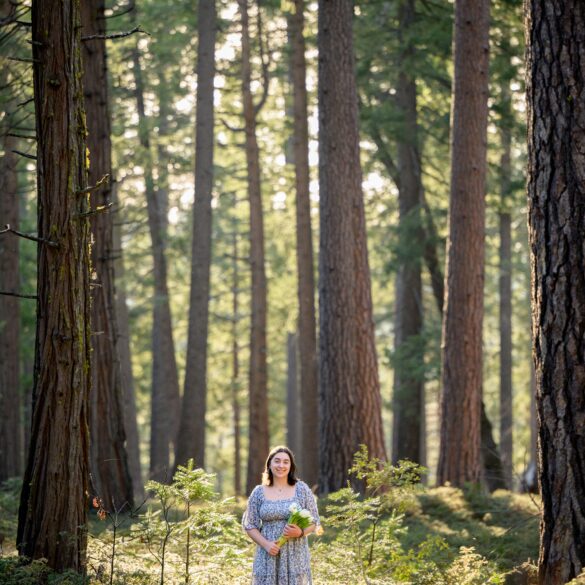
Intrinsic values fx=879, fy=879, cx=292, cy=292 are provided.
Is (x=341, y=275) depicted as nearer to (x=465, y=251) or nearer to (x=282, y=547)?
(x=465, y=251)

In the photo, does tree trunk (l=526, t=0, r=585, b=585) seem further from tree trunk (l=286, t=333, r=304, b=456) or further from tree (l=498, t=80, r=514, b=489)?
tree trunk (l=286, t=333, r=304, b=456)

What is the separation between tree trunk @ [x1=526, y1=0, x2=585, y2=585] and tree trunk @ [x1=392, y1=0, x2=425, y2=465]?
14.4 meters

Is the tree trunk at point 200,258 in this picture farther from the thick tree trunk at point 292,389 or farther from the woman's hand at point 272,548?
the thick tree trunk at point 292,389

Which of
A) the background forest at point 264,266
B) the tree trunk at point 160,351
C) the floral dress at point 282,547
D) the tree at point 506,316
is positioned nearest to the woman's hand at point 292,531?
the floral dress at point 282,547

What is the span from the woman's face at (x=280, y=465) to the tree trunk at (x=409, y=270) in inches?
528

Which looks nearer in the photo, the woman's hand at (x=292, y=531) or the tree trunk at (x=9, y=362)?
the woman's hand at (x=292, y=531)

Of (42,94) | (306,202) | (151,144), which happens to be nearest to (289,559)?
(42,94)

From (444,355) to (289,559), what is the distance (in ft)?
25.3

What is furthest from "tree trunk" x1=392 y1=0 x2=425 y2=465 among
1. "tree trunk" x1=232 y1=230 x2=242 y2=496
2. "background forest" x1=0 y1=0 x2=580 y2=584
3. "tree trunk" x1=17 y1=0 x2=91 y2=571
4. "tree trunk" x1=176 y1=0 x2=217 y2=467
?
"tree trunk" x1=17 y1=0 x2=91 y2=571

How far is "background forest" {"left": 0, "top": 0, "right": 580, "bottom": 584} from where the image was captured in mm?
7398

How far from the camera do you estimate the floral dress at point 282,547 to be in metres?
7.27

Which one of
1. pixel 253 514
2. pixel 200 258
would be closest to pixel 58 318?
pixel 253 514

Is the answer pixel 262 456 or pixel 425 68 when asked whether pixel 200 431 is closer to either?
pixel 262 456

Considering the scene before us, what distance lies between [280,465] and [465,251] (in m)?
7.67
